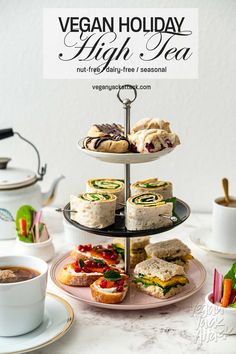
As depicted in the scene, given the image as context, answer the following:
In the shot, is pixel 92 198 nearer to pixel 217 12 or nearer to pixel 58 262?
pixel 58 262

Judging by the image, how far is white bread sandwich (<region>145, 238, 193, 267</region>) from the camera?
1593 millimetres

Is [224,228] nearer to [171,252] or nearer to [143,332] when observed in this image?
[171,252]

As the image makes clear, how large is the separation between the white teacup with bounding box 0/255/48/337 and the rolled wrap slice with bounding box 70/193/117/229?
173 mm

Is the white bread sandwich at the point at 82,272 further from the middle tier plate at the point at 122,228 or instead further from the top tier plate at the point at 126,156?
the top tier plate at the point at 126,156

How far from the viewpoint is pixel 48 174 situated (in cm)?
232

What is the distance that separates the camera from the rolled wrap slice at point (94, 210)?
1.45m

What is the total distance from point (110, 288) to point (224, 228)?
44 cm

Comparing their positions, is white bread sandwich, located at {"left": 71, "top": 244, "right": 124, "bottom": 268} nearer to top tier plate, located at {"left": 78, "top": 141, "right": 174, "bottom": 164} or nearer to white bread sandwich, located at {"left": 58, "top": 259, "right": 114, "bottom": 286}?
white bread sandwich, located at {"left": 58, "top": 259, "right": 114, "bottom": 286}

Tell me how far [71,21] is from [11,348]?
124 cm

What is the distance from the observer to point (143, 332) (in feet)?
4.49

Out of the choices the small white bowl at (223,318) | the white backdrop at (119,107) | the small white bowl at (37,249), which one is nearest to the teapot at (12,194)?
the small white bowl at (37,249)

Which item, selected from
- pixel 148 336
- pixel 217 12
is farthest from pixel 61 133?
pixel 148 336

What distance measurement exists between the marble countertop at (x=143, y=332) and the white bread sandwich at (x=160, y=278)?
40 mm

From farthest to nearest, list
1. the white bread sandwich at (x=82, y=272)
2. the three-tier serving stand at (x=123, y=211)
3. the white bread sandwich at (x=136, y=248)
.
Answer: the white bread sandwich at (x=136, y=248) < the white bread sandwich at (x=82, y=272) < the three-tier serving stand at (x=123, y=211)
